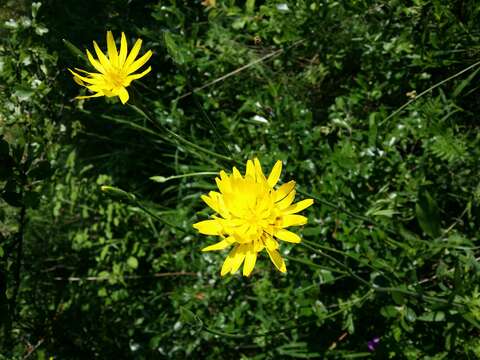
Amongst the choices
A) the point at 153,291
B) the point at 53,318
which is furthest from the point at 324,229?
the point at 53,318

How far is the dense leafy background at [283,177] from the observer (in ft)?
6.21

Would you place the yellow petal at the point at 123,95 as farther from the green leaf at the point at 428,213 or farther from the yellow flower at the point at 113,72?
the green leaf at the point at 428,213

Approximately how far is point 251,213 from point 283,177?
848 millimetres

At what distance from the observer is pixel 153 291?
2635mm

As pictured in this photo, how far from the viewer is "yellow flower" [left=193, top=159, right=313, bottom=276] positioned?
1331 millimetres

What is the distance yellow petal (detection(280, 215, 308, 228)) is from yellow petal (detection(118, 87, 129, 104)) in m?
0.57

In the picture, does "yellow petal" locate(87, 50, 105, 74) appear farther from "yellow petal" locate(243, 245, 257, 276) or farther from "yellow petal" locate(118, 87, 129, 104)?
"yellow petal" locate(243, 245, 257, 276)

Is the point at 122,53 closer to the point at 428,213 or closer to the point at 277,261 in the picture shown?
the point at 277,261

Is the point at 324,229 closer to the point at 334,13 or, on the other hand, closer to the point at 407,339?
the point at 407,339

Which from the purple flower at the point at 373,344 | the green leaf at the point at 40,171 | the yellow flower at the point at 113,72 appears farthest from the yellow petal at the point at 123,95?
the purple flower at the point at 373,344

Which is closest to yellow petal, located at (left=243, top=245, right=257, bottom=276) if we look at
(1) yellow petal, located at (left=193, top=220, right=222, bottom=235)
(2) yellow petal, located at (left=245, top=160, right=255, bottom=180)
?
(1) yellow petal, located at (left=193, top=220, right=222, bottom=235)

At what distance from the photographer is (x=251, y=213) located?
1.38 m

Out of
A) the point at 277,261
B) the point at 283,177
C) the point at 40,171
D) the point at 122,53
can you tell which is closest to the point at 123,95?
the point at 122,53

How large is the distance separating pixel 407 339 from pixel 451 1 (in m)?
1.46
